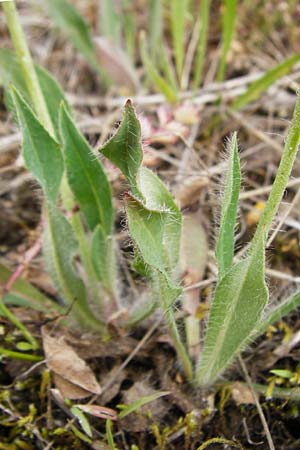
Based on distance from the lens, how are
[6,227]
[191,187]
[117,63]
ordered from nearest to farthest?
[191,187] → [6,227] → [117,63]

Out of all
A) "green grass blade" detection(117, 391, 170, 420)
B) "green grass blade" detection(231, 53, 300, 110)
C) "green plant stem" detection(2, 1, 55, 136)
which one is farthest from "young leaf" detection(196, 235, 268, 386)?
"green grass blade" detection(231, 53, 300, 110)

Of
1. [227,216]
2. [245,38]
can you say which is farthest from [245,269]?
[245,38]

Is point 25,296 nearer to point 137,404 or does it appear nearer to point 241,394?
point 137,404

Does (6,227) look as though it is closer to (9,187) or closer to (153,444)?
(9,187)

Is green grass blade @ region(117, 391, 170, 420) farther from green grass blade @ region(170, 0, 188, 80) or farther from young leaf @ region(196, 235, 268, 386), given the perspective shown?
green grass blade @ region(170, 0, 188, 80)

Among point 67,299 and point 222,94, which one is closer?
point 67,299

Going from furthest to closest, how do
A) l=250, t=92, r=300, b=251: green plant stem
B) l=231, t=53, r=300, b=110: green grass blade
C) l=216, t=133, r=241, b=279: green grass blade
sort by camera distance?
1. l=231, t=53, r=300, b=110: green grass blade
2. l=216, t=133, r=241, b=279: green grass blade
3. l=250, t=92, r=300, b=251: green plant stem
